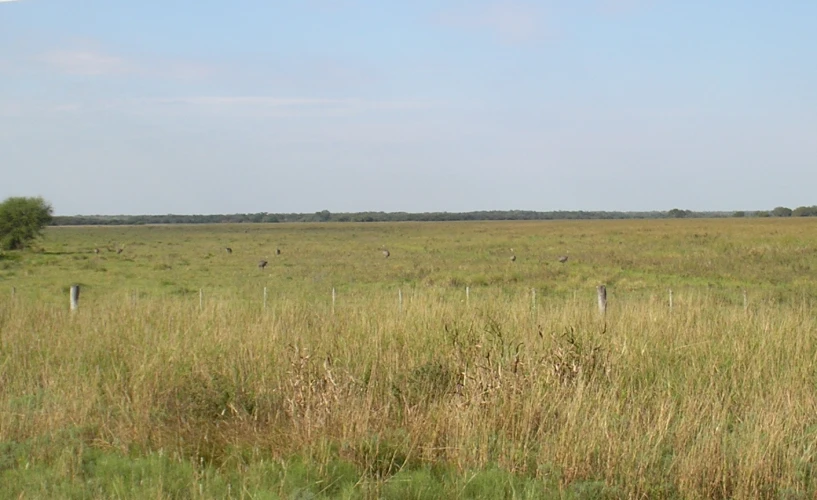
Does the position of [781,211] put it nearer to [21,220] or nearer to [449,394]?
[21,220]

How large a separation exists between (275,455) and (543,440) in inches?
80.8

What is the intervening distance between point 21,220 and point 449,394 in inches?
1998

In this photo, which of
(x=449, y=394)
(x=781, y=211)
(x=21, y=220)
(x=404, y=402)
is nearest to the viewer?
(x=404, y=402)

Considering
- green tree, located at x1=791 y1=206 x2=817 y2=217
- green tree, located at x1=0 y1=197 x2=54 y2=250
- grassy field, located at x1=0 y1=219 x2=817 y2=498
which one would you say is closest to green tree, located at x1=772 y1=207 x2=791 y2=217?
green tree, located at x1=791 y1=206 x2=817 y2=217

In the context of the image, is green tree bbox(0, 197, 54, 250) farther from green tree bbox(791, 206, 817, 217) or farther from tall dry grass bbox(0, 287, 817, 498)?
green tree bbox(791, 206, 817, 217)

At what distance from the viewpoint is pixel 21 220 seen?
164 ft

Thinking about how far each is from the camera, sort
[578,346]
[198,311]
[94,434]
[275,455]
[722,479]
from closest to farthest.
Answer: [722,479] < [275,455] < [94,434] < [578,346] < [198,311]

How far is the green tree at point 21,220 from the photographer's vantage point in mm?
49156

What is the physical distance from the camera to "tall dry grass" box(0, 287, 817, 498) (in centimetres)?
546

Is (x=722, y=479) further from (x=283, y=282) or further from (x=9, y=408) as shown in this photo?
(x=283, y=282)

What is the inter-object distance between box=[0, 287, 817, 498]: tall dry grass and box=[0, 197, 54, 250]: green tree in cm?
4386

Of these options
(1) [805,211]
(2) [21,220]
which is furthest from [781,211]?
(2) [21,220]

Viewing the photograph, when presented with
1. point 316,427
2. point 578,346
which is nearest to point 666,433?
point 578,346

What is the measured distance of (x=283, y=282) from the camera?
27.9 meters
